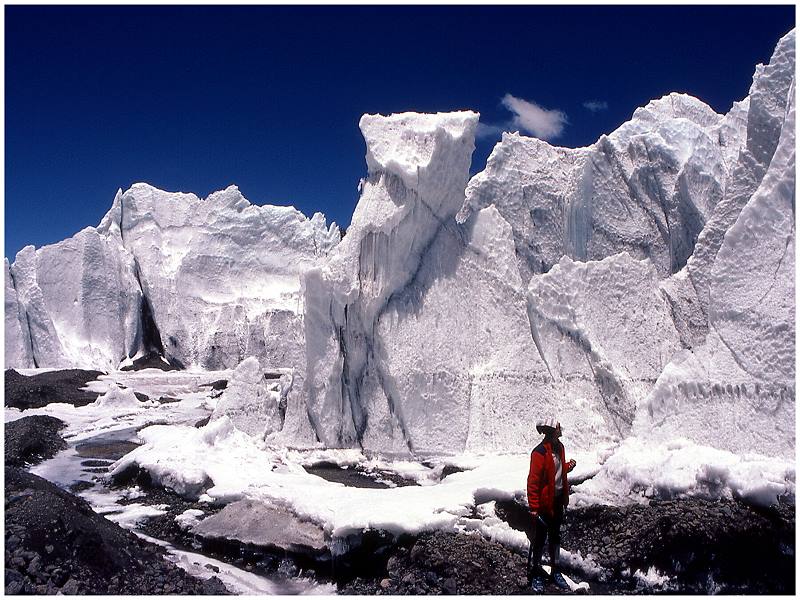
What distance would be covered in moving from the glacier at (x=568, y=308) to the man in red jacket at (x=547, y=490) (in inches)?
88.4

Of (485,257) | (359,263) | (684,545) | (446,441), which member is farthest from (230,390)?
(684,545)

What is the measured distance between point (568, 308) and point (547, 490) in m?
8.81

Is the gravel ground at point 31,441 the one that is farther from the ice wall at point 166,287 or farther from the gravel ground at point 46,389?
the ice wall at point 166,287

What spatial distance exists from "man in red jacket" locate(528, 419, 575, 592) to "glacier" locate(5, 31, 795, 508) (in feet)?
7.37

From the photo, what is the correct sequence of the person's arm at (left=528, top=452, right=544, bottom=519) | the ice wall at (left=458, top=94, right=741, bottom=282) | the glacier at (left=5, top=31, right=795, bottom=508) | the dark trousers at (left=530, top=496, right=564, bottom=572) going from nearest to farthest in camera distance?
the person's arm at (left=528, top=452, right=544, bottom=519) → the dark trousers at (left=530, top=496, right=564, bottom=572) → the glacier at (left=5, top=31, right=795, bottom=508) → the ice wall at (left=458, top=94, right=741, bottom=282)

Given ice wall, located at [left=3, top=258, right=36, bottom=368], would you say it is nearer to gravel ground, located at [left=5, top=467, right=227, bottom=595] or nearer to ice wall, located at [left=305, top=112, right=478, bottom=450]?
ice wall, located at [left=305, top=112, right=478, bottom=450]

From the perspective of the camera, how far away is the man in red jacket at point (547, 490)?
19.9ft

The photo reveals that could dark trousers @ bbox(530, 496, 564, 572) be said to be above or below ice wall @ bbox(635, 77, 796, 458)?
below

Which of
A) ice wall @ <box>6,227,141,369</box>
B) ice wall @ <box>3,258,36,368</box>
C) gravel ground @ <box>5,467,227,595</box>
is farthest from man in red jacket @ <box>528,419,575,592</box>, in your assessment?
ice wall @ <box>6,227,141,369</box>

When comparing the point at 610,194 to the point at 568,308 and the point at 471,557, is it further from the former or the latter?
the point at 471,557

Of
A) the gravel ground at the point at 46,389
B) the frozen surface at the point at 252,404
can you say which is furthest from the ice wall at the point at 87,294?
the frozen surface at the point at 252,404

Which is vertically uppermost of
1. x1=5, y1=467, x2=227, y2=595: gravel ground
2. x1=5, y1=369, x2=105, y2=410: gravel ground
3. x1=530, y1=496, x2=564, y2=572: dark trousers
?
x1=5, y1=369, x2=105, y2=410: gravel ground

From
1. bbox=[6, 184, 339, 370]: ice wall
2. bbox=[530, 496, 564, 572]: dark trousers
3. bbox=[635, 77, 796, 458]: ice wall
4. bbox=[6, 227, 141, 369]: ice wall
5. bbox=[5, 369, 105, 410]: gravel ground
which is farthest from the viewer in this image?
bbox=[6, 227, 141, 369]: ice wall

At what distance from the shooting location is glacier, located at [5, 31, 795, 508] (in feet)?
32.7
